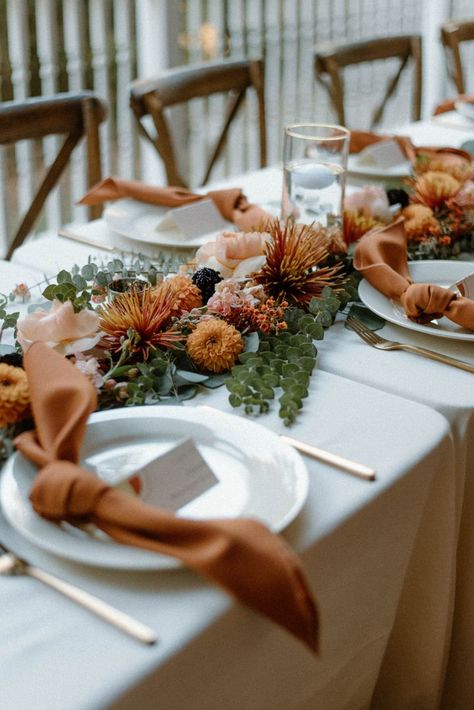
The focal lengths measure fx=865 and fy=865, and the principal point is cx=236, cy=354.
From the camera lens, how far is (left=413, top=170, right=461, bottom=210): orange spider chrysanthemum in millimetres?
1524

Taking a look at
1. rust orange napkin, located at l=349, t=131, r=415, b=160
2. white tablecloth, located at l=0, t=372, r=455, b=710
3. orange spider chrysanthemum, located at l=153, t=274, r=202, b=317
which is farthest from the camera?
rust orange napkin, located at l=349, t=131, r=415, b=160

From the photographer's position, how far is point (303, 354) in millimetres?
1066

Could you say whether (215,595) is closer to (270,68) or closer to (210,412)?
(210,412)

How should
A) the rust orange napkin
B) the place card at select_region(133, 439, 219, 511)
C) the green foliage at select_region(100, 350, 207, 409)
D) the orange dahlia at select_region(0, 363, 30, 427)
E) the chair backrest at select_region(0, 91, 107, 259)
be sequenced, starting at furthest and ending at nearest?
the rust orange napkin
the chair backrest at select_region(0, 91, 107, 259)
the green foliage at select_region(100, 350, 207, 409)
the orange dahlia at select_region(0, 363, 30, 427)
the place card at select_region(133, 439, 219, 511)

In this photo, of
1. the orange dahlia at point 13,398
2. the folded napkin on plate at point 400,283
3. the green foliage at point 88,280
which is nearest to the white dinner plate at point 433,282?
the folded napkin on plate at point 400,283

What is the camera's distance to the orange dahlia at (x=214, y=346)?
1021 mm

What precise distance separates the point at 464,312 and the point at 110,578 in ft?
2.03

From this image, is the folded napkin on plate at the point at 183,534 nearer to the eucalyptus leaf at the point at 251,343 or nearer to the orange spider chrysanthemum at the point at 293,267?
the eucalyptus leaf at the point at 251,343

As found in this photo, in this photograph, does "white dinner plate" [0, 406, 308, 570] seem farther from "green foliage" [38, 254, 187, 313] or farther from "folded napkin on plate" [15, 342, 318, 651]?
"green foliage" [38, 254, 187, 313]

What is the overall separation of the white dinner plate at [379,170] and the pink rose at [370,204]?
0.34 metres

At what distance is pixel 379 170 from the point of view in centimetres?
183

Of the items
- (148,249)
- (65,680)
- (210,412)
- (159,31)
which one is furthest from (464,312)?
(159,31)

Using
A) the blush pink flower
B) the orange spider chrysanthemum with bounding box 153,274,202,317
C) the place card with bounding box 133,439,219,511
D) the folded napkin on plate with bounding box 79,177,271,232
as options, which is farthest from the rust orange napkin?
the place card with bounding box 133,439,219,511

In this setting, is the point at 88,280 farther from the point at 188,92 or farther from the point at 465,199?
the point at 188,92
